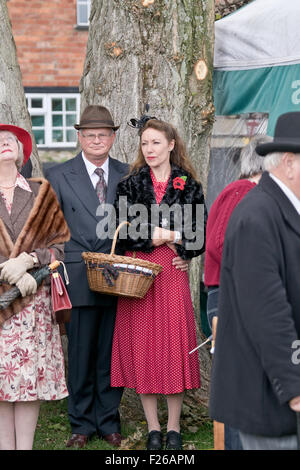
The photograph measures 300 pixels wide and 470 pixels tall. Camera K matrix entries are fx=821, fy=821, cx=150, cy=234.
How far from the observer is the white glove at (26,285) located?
4414 millimetres

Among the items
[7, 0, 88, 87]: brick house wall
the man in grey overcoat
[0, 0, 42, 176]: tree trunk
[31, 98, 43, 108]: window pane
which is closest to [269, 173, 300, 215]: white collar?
the man in grey overcoat

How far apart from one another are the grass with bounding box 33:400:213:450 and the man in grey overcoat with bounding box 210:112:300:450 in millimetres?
2198

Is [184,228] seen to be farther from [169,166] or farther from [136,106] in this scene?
[136,106]

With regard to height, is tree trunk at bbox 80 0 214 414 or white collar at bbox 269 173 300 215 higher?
tree trunk at bbox 80 0 214 414

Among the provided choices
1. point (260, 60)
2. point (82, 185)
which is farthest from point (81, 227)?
point (260, 60)

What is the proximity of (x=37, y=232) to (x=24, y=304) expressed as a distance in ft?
1.36

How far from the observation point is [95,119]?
5.32m

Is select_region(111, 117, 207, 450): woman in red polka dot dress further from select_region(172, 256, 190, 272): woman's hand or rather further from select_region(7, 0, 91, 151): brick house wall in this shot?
select_region(7, 0, 91, 151): brick house wall

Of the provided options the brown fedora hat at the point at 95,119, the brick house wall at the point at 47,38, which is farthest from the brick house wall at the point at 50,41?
the brown fedora hat at the point at 95,119

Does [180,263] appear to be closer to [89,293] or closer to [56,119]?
[89,293]

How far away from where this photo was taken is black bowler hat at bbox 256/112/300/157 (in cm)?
301
